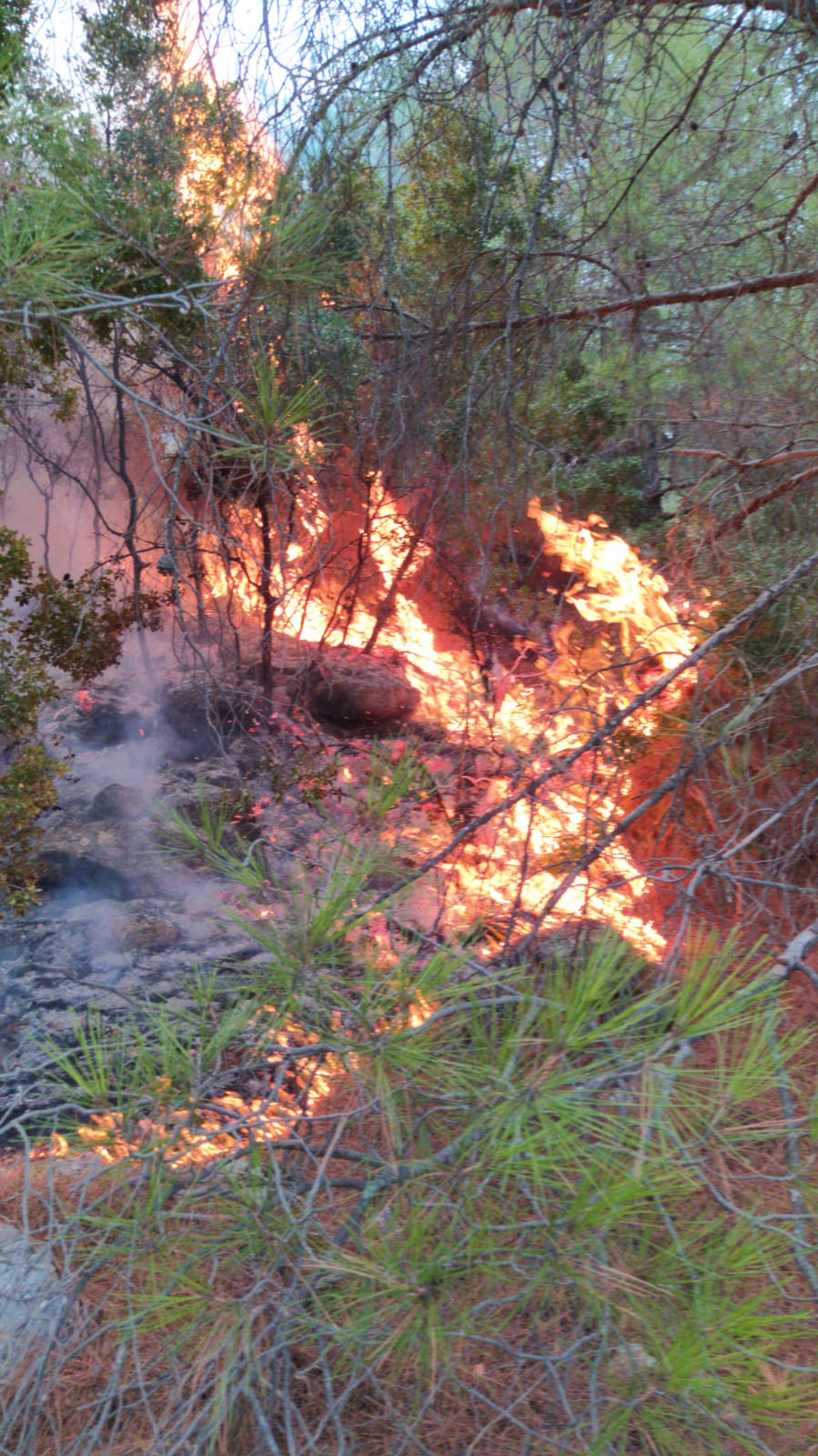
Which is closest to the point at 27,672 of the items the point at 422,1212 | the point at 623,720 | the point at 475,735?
the point at 475,735

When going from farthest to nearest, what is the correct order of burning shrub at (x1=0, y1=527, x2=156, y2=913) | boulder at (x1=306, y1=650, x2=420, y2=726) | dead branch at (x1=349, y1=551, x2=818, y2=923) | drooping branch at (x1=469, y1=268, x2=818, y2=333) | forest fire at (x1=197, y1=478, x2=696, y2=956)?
1. boulder at (x1=306, y1=650, x2=420, y2=726)
2. burning shrub at (x1=0, y1=527, x2=156, y2=913)
3. drooping branch at (x1=469, y1=268, x2=818, y2=333)
4. forest fire at (x1=197, y1=478, x2=696, y2=956)
5. dead branch at (x1=349, y1=551, x2=818, y2=923)

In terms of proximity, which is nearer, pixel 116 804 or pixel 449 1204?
pixel 449 1204

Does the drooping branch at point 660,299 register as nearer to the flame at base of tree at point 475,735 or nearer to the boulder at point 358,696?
the flame at base of tree at point 475,735

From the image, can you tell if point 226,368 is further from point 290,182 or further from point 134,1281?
point 134,1281

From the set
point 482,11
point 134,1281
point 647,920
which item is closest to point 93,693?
point 647,920

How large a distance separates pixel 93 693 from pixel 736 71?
3365mm

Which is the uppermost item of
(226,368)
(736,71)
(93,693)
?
Answer: (736,71)

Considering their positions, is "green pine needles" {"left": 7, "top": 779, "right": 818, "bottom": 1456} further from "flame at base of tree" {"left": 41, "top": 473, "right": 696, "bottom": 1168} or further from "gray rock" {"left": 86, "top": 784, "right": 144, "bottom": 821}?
"gray rock" {"left": 86, "top": 784, "right": 144, "bottom": 821}

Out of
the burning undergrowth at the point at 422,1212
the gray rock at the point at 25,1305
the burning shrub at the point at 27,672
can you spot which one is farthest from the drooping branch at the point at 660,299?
the gray rock at the point at 25,1305

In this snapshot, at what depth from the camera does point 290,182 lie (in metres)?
2.42

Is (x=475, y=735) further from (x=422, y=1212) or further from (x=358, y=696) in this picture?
(x=422, y=1212)

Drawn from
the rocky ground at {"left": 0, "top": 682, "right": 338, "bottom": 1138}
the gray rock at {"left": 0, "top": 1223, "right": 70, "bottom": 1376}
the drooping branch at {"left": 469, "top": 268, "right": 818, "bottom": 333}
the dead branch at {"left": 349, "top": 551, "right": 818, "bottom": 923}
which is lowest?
the gray rock at {"left": 0, "top": 1223, "right": 70, "bottom": 1376}

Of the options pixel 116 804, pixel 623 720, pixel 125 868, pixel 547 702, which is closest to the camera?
pixel 623 720

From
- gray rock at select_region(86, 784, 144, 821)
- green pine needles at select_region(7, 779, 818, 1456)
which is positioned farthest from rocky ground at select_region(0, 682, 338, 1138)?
green pine needles at select_region(7, 779, 818, 1456)
